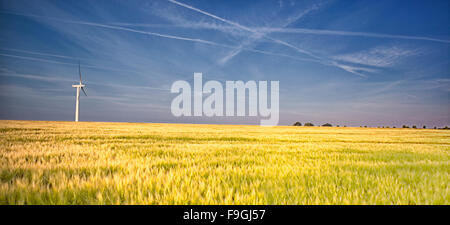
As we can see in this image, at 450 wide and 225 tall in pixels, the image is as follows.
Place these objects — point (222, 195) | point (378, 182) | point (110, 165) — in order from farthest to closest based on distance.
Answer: point (110, 165) < point (378, 182) < point (222, 195)

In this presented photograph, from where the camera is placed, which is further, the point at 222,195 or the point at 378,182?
the point at 378,182

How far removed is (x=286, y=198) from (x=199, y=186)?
4.28ft
